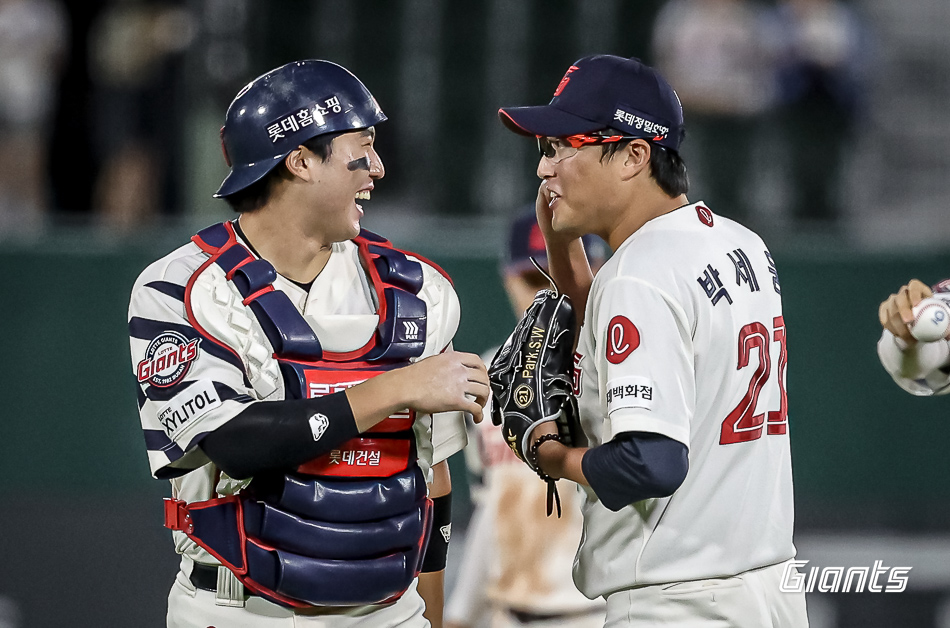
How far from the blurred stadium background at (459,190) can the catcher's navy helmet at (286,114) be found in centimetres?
377

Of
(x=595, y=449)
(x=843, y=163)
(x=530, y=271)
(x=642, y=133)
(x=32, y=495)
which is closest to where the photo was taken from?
(x=595, y=449)

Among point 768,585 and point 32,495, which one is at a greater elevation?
point 768,585

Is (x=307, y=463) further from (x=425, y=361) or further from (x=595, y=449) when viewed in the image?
(x=595, y=449)

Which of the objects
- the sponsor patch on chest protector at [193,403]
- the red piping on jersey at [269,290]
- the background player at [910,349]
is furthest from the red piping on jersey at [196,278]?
the background player at [910,349]

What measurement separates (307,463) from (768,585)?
1.11 meters

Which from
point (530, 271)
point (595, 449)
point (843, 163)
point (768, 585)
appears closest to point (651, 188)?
point (595, 449)

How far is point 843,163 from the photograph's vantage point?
29.0ft

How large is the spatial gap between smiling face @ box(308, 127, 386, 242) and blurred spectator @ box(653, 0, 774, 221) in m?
6.08

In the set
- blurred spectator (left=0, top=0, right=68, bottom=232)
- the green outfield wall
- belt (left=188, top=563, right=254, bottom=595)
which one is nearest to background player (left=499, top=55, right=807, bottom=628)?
belt (left=188, top=563, right=254, bottom=595)

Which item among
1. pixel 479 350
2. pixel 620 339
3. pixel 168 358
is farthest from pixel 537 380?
pixel 479 350

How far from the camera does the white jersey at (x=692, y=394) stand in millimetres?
2580

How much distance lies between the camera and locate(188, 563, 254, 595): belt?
9.12 feet

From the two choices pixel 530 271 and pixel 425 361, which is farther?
pixel 530 271

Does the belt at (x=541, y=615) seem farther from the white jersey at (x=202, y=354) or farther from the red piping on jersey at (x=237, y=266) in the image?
the red piping on jersey at (x=237, y=266)
